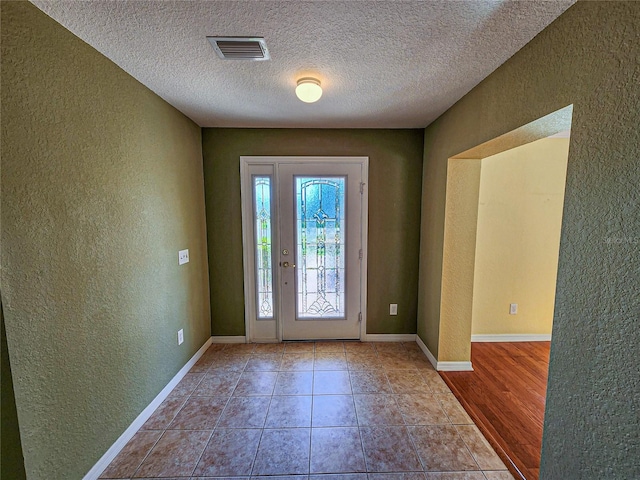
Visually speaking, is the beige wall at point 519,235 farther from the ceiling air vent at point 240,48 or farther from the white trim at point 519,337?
the ceiling air vent at point 240,48

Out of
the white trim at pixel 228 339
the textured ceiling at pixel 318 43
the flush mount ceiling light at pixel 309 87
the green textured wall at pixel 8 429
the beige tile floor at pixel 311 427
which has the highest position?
the textured ceiling at pixel 318 43

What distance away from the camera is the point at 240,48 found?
54.7 inches

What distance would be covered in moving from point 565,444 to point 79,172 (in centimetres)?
265

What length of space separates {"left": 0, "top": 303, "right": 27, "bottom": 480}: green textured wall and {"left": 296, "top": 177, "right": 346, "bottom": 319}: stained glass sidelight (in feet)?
7.00

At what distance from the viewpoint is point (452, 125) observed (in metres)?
2.17

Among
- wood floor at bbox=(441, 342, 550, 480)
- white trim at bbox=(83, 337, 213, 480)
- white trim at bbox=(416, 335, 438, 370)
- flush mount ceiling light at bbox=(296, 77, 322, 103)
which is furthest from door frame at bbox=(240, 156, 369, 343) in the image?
wood floor at bbox=(441, 342, 550, 480)

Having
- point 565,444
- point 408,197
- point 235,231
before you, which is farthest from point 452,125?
point 235,231

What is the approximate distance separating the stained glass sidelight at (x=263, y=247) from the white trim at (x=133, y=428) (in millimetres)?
884

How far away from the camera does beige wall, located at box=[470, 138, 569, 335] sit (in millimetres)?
2801

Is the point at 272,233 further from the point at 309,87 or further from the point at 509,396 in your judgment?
the point at 509,396

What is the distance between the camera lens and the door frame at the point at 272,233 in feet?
9.11

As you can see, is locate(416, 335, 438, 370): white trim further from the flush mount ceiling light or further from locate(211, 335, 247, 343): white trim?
the flush mount ceiling light

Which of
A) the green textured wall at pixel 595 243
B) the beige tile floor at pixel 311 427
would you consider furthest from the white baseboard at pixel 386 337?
the green textured wall at pixel 595 243

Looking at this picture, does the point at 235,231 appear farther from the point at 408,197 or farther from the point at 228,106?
the point at 408,197
